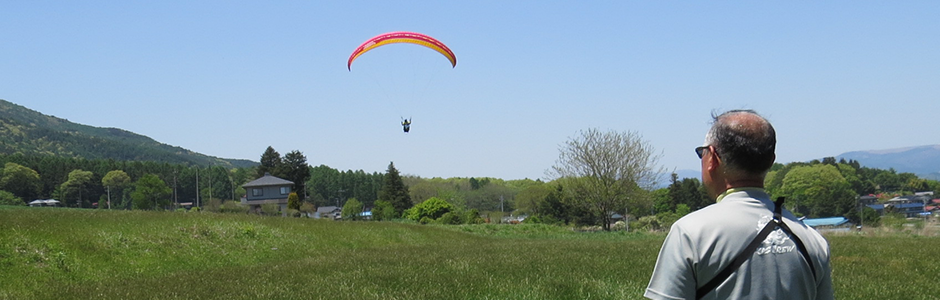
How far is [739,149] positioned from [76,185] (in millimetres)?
132538

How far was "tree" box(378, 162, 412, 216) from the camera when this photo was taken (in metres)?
94.9

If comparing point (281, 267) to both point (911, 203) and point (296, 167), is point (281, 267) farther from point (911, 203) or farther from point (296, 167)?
point (911, 203)

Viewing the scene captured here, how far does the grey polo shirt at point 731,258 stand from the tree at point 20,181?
12901 centimetres

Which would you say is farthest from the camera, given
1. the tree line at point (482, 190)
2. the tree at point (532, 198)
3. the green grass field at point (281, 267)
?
the tree at point (532, 198)

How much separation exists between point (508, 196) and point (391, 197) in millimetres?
66395

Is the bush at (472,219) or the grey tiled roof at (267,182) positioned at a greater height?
the grey tiled roof at (267,182)

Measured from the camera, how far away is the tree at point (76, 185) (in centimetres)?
11562

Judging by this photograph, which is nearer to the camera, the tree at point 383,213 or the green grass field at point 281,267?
the green grass field at point 281,267

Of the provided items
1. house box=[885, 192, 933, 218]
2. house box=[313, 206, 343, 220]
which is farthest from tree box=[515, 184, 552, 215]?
house box=[885, 192, 933, 218]

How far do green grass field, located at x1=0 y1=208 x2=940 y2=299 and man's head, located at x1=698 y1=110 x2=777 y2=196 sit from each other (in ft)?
21.1

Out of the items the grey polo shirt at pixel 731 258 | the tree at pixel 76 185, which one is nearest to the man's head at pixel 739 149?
the grey polo shirt at pixel 731 258

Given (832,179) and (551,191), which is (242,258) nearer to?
(551,191)

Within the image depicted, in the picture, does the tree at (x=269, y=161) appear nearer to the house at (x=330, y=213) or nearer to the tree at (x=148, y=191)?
the house at (x=330, y=213)

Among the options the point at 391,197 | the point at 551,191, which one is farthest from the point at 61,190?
the point at 551,191
